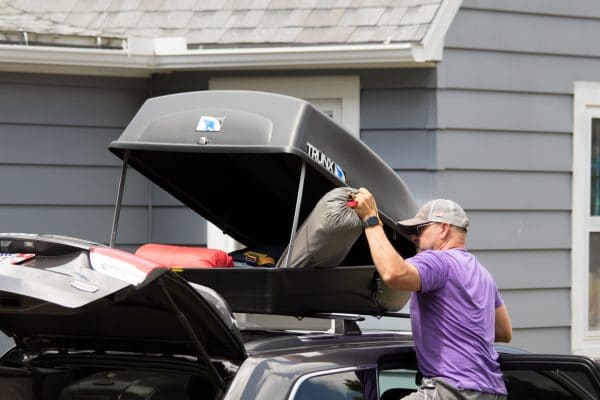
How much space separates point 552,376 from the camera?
431 centimetres

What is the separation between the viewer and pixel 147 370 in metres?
3.83

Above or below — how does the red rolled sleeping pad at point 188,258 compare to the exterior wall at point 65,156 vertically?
below

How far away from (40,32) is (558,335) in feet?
14.1

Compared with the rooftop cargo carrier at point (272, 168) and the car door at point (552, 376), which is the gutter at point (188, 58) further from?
the car door at point (552, 376)

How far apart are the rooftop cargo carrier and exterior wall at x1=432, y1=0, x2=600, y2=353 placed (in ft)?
8.30

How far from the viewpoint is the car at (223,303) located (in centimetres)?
315

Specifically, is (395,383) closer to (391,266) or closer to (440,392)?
(440,392)

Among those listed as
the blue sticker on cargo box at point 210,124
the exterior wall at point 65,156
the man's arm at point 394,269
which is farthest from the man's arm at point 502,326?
the exterior wall at point 65,156

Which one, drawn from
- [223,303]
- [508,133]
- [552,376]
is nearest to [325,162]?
[223,303]

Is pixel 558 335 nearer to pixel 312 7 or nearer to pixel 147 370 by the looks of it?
pixel 312 7

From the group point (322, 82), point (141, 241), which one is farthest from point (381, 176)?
point (141, 241)

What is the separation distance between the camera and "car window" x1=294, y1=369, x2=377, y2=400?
345 centimetres

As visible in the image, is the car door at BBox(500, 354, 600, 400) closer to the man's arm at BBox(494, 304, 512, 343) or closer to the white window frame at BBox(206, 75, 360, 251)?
the man's arm at BBox(494, 304, 512, 343)

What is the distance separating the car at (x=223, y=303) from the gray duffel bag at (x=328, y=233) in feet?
0.12
